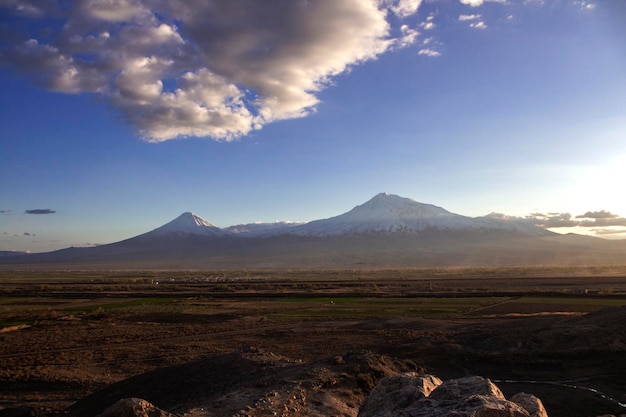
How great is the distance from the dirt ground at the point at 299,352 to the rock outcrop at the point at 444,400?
4652 millimetres

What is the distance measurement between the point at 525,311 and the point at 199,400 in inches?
1252

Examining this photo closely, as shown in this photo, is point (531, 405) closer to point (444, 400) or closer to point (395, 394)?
point (444, 400)

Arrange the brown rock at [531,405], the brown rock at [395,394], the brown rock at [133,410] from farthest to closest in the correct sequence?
the brown rock at [133,410] < the brown rock at [395,394] < the brown rock at [531,405]

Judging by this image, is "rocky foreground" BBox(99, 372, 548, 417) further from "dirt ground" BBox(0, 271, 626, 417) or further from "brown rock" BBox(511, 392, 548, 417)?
"dirt ground" BBox(0, 271, 626, 417)

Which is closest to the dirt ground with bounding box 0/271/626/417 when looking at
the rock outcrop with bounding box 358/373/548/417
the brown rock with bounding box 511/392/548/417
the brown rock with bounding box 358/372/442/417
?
the brown rock with bounding box 358/372/442/417

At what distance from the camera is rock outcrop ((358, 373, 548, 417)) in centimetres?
632

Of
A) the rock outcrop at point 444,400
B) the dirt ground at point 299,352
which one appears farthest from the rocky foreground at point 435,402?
the dirt ground at point 299,352

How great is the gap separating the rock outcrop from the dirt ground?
4.65m

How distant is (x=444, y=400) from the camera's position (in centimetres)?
734

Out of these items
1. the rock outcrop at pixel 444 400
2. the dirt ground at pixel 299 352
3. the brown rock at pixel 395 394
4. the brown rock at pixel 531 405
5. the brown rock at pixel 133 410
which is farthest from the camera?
the dirt ground at pixel 299 352

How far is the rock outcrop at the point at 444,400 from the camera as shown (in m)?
6.32

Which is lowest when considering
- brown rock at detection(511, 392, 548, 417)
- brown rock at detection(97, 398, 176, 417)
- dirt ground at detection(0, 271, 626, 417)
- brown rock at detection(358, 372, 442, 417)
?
dirt ground at detection(0, 271, 626, 417)

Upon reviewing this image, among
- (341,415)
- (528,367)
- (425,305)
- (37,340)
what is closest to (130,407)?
(341,415)

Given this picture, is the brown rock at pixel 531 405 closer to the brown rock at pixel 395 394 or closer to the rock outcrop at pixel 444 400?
the rock outcrop at pixel 444 400
